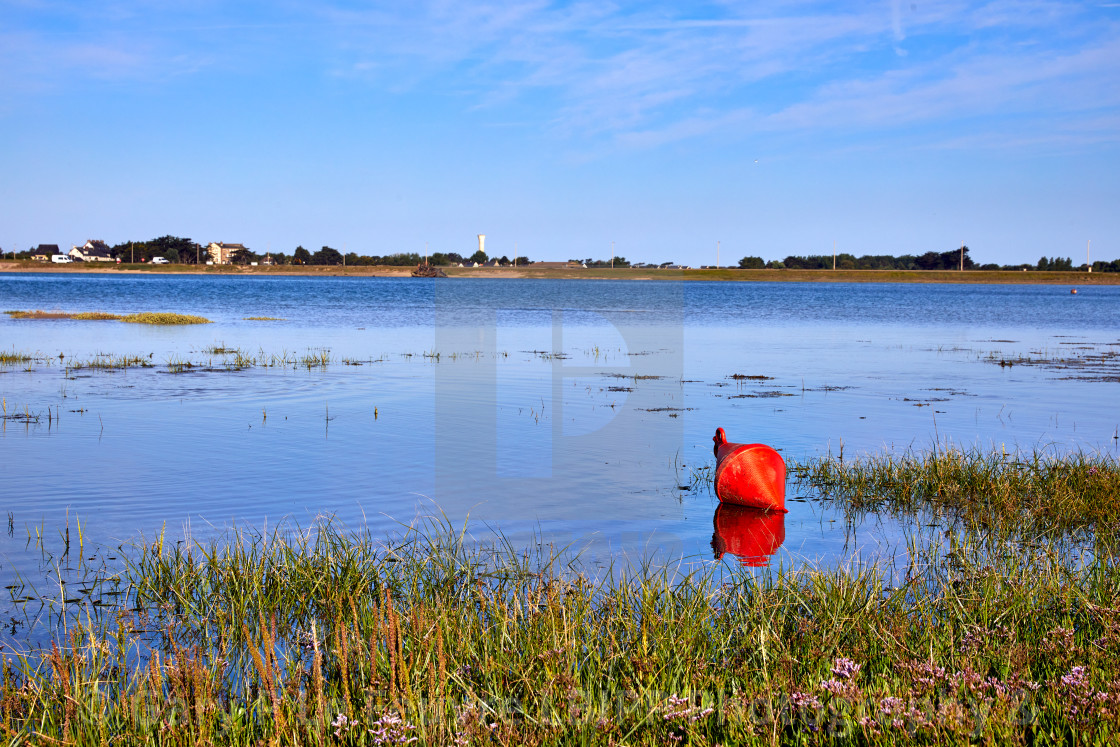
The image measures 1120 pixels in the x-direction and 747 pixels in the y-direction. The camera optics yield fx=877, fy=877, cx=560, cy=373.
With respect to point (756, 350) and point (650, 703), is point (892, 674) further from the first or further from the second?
point (756, 350)

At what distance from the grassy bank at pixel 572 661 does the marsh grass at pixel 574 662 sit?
0.06ft

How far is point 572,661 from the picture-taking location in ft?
15.2

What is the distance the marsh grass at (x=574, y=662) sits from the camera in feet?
12.9

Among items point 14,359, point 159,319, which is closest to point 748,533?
point 14,359

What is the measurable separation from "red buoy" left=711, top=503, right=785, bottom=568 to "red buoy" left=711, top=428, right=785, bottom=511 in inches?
4.7

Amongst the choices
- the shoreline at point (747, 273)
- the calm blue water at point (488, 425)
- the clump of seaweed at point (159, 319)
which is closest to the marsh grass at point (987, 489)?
the calm blue water at point (488, 425)

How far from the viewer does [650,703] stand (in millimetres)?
4129

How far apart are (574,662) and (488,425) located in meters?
10.4

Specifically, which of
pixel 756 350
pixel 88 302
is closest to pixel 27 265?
pixel 88 302

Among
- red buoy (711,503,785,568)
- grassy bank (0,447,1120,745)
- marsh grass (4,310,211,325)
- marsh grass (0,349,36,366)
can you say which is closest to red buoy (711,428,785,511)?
red buoy (711,503,785,568)

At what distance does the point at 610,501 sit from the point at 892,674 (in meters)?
5.51

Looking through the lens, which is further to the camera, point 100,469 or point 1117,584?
point 100,469

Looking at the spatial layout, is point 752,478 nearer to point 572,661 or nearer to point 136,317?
point 572,661

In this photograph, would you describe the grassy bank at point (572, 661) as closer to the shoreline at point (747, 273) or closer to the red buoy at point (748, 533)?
the red buoy at point (748, 533)
